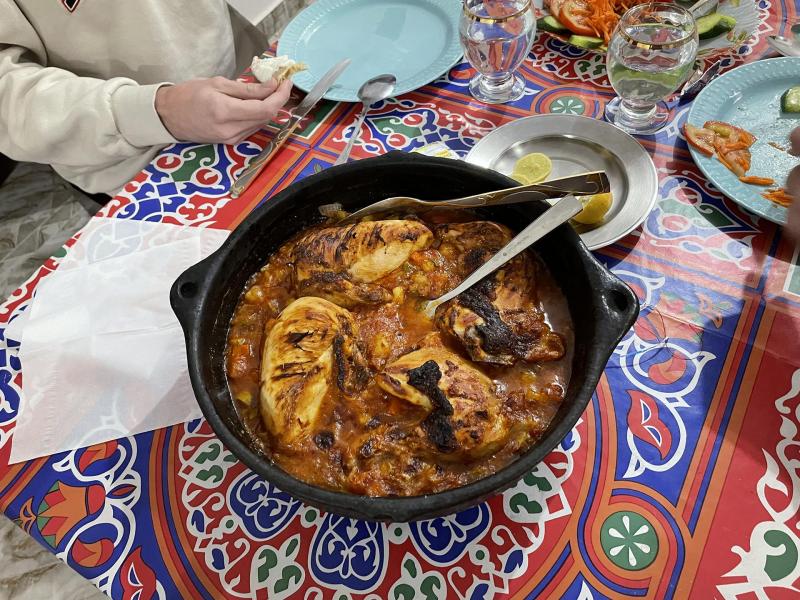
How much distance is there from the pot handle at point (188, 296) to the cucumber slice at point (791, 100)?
179cm

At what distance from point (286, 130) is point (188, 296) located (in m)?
1.00

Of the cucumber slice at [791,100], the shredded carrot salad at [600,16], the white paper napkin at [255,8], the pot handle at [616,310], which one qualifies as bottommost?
the white paper napkin at [255,8]

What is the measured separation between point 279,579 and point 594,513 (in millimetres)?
686

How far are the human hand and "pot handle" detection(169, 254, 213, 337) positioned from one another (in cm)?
87

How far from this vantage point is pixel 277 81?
1912mm

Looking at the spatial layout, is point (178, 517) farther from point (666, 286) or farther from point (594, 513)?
point (666, 286)

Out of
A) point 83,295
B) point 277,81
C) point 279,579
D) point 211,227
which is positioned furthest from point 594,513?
point 277,81

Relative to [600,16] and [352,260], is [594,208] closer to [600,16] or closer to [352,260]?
[352,260]

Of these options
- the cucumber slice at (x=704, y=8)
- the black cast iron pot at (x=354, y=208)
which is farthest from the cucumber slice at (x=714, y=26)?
the black cast iron pot at (x=354, y=208)

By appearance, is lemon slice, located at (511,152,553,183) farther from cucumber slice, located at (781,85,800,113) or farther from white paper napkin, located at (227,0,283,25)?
white paper napkin, located at (227,0,283,25)

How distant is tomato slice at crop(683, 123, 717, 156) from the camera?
1.58m

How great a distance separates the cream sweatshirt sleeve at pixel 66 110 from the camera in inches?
70.1

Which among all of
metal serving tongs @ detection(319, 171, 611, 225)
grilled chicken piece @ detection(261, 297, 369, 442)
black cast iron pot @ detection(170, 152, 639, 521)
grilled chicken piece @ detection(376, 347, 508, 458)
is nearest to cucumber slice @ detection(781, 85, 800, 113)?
metal serving tongs @ detection(319, 171, 611, 225)

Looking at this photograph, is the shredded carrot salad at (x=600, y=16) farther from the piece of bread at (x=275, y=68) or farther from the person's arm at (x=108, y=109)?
the person's arm at (x=108, y=109)
